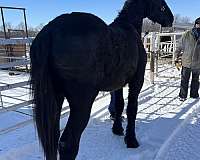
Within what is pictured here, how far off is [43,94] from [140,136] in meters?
1.89

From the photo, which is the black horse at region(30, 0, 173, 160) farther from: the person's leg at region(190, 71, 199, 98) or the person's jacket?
the person's leg at region(190, 71, 199, 98)

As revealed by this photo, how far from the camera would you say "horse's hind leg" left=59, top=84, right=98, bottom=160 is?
248 centimetres

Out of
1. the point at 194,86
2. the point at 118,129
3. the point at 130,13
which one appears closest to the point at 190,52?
the point at 194,86

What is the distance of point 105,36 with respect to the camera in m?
2.62

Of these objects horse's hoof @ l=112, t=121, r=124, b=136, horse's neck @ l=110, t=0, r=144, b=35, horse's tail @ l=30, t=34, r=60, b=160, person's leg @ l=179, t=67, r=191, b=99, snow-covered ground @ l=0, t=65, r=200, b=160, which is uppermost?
horse's neck @ l=110, t=0, r=144, b=35

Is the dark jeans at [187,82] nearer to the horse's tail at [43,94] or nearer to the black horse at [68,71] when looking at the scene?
the black horse at [68,71]

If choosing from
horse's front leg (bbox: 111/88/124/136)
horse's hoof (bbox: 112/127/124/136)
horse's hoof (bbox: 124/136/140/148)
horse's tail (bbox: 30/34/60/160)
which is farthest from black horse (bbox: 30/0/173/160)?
horse's hoof (bbox: 112/127/124/136)

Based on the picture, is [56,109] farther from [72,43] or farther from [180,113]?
[180,113]

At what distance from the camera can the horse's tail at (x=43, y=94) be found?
7.86 feet

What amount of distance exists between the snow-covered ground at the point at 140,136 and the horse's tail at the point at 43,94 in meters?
0.79

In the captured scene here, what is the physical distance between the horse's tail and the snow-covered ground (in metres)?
0.79

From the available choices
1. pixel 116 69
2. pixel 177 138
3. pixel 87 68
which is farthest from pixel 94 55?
pixel 177 138

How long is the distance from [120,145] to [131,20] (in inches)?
64.0

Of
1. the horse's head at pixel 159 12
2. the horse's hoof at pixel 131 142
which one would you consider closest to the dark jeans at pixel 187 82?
the horse's head at pixel 159 12
